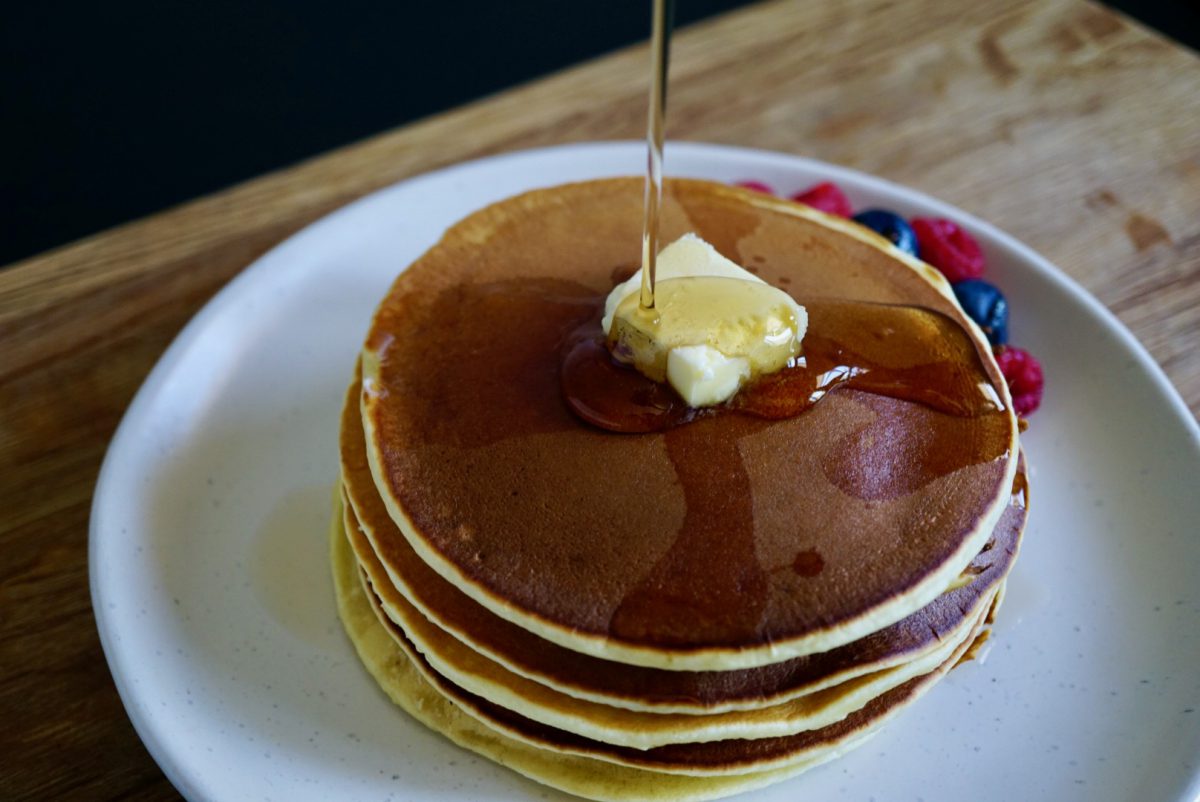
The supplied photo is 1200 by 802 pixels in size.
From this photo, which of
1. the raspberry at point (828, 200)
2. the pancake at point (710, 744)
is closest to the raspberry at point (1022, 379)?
the raspberry at point (828, 200)

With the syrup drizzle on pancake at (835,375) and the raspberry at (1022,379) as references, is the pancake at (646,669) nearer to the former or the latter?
the syrup drizzle on pancake at (835,375)

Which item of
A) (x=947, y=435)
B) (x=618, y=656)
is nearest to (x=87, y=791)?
(x=618, y=656)

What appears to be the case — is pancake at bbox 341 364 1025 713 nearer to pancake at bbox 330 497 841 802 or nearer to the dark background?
pancake at bbox 330 497 841 802

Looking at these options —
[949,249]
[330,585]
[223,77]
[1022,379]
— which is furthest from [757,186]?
[223,77]

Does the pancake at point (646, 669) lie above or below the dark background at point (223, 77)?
above

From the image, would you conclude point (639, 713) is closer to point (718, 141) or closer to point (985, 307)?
point (985, 307)

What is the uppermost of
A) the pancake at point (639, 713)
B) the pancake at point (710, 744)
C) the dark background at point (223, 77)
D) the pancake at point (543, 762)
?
the pancake at point (639, 713)

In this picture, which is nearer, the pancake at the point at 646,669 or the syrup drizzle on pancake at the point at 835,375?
the pancake at the point at 646,669

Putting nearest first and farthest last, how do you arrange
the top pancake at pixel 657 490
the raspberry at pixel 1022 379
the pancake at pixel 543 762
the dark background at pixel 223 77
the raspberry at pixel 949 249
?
the top pancake at pixel 657 490 → the pancake at pixel 543 762 → the raspberry at pixel 1022 379 → the raspberry at pixel 949 249 → the dark background at pixel 223 77
